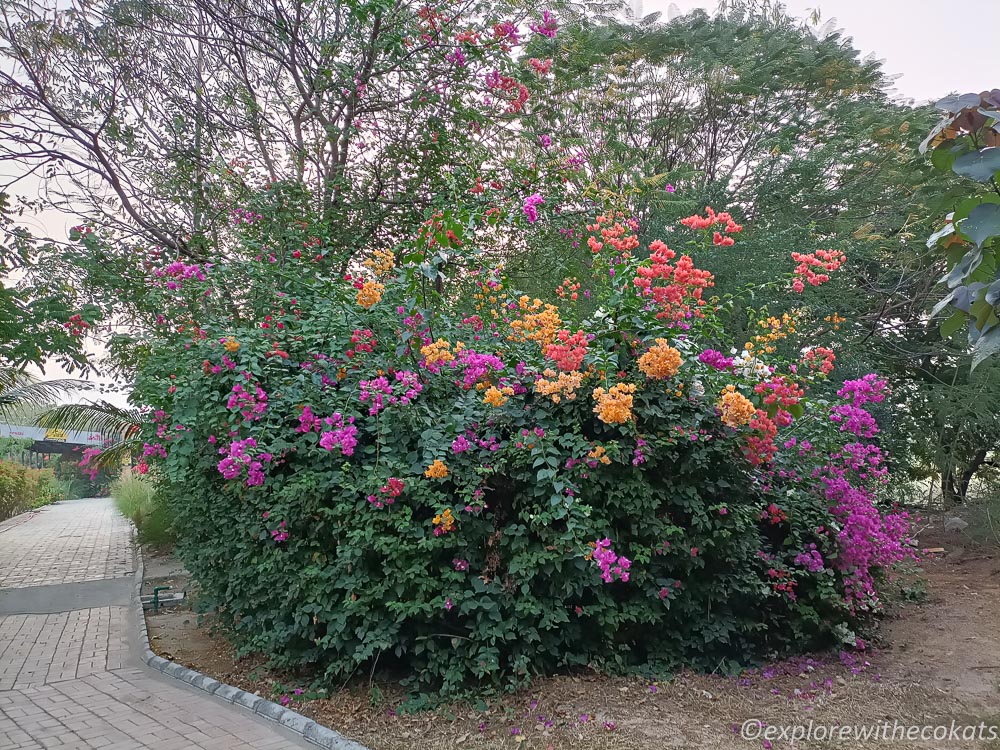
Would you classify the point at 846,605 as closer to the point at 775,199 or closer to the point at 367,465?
the point at 367,465

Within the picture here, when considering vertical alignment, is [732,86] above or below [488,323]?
above

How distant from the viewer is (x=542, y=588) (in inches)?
162

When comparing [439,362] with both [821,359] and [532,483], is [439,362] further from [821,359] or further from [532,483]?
[821,359]

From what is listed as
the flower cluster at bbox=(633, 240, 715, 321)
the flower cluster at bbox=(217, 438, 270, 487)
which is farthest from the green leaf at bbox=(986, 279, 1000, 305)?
the flower cluster at bbox=(217, 438, 270, 487)

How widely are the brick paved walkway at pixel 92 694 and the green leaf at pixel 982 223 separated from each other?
3.83m

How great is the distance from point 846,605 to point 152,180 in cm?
866

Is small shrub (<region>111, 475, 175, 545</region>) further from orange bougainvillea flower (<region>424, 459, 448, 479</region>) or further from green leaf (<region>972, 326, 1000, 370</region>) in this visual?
green leaf (<region>972, 326, 1000, 370</region>)

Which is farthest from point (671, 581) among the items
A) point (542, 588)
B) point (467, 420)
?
point (467, 420)

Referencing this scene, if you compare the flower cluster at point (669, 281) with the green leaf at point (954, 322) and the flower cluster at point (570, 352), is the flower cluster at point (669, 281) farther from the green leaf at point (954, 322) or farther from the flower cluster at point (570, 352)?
the green leaf at point (954, 322)

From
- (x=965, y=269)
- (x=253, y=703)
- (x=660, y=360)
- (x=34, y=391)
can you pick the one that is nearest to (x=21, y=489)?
(x=34, y=391)

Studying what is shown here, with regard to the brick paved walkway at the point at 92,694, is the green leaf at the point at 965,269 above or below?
above

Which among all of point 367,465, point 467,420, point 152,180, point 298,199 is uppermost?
point 152,180

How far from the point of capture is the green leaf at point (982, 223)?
161 cm

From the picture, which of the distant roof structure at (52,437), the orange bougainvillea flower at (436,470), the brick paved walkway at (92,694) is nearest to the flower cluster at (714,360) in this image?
the orange bougainvillea flower at (436,470)
